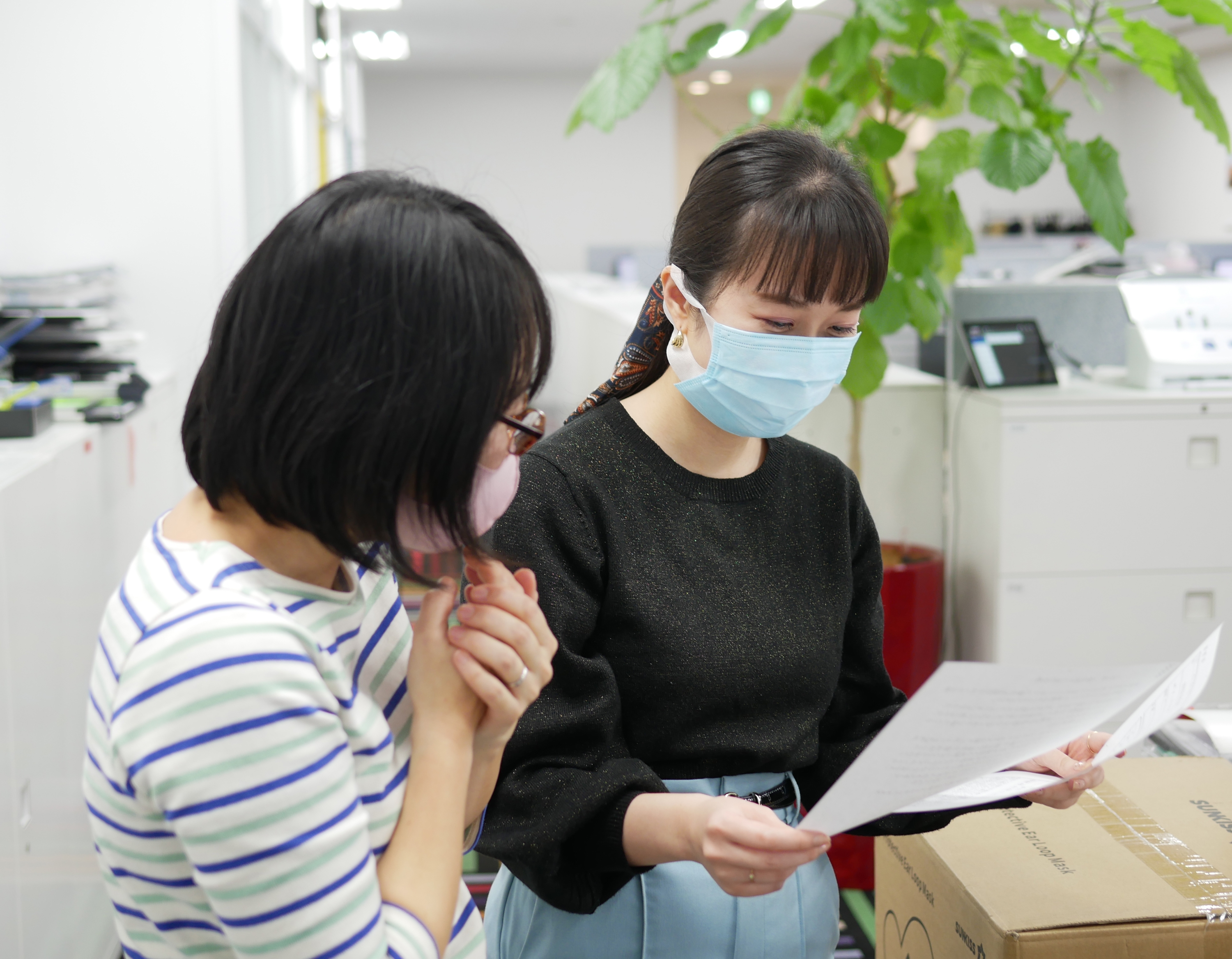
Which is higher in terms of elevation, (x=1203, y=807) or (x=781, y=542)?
(x=781, y=542)

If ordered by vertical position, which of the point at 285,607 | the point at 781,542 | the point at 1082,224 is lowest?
the point at 1082,224

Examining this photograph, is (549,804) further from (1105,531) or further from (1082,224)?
(1082,224)

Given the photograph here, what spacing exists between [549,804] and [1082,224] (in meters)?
11.1

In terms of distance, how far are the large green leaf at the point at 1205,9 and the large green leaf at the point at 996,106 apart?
272 mm

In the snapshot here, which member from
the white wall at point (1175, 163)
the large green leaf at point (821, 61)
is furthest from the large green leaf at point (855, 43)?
the white wall at point (1175, 163)

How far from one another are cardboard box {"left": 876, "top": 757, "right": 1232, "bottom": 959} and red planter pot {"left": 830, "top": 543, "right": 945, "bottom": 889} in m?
0.97

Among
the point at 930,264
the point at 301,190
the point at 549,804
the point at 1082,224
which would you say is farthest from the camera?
the point at 1082,224

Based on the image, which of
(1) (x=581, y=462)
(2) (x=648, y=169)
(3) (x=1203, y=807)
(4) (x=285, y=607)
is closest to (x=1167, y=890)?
(3) (x=1203, y=807)

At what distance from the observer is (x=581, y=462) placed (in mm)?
1013

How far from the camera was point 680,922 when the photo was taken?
96 cm

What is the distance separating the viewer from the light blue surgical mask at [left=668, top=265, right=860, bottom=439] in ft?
3.42

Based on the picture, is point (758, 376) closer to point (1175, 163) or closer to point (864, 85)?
point (864, 85)

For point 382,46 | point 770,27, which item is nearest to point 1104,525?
point 770,27

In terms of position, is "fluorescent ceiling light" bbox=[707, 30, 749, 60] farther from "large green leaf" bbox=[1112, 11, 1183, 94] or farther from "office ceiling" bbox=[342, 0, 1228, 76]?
"office ceiling" bbox=[342, 0, 1228, 76]
